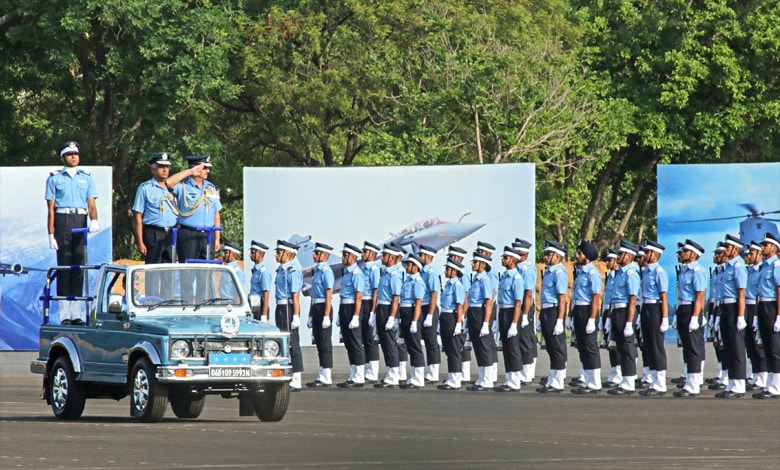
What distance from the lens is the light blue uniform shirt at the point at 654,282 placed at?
22703 mm

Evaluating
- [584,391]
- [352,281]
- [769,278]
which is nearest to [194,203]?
[352,281]

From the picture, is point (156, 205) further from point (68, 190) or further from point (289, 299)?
point (289, 299)

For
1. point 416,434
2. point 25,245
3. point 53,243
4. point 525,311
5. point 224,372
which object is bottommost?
point 416,434

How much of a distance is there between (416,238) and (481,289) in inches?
256

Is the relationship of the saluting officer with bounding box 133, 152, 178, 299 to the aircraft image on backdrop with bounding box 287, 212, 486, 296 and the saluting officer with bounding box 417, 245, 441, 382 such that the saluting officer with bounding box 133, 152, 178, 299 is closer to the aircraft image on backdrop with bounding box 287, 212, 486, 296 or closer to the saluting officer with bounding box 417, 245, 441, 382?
the saluting officer with bounding box 417, 245, 441, 382

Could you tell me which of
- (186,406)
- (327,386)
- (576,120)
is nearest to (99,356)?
(186,406)

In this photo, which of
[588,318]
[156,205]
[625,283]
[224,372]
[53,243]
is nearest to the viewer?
[224,372]

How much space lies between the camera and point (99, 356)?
17594 mm

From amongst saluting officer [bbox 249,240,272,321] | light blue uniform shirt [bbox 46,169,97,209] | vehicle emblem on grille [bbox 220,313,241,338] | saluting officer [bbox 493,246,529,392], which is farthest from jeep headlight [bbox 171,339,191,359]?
saluting officer [bbox 493,246,529,392]

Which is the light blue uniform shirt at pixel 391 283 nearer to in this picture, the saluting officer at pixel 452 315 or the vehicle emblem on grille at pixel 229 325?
the saluting officer at pixel 452 315

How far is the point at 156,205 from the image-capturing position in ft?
64.4

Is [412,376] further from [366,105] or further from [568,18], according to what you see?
[568,18]

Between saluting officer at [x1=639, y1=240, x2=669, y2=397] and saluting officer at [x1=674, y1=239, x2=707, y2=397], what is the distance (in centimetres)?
24

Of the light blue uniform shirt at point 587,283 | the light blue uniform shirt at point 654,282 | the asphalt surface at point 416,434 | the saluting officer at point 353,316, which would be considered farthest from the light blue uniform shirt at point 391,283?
the light blue uniform shirt at point 654,282
